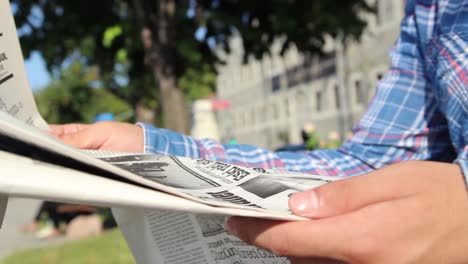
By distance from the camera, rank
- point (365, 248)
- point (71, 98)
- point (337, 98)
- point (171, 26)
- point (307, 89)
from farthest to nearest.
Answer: point (307, 89) < point (337, 98) < point (71, 98) < point (171, 26) < point (365, 248)

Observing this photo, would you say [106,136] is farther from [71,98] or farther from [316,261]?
[71,98]

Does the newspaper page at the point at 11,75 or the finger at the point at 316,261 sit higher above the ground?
the newspaper page at the point at 11,75

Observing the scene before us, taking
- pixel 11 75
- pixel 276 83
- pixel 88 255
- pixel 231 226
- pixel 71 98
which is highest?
pixel 11 75

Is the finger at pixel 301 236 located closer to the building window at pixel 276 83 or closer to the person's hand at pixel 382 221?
the person's hand at pixel 382 221

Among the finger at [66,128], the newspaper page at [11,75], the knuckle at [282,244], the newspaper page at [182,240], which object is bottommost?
the newspaper page at [182,240]

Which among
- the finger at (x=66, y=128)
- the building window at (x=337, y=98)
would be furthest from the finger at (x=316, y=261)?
the building window at (x=337, y=98)

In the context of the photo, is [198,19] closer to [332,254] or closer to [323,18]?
[323,18]

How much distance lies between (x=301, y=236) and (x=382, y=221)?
0.24 ft

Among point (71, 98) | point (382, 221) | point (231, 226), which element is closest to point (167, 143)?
point (231, 226)

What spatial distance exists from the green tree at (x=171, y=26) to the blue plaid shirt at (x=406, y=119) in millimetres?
3589

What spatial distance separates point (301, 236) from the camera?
0.54m

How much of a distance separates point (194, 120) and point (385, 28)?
Answer: 29.2ft

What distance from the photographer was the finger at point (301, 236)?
53cm

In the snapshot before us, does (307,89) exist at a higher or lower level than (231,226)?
lower
